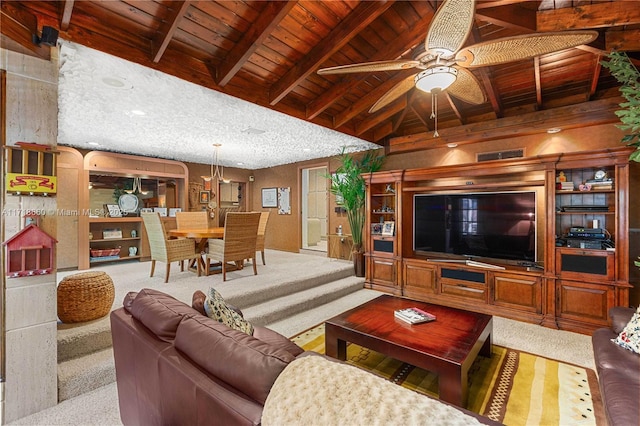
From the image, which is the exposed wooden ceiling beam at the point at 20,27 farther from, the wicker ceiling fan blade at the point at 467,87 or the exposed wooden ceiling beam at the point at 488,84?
the exposed wooden ceiling beam at the point at 488,84

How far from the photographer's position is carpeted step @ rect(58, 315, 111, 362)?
227cm

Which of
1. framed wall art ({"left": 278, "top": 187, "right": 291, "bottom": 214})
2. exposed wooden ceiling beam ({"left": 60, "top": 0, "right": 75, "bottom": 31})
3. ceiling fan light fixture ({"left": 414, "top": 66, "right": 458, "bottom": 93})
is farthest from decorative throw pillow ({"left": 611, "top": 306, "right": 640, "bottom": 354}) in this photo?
framed wall art ({"left": 278, "top": 187, "right": 291, "bottom": 214})

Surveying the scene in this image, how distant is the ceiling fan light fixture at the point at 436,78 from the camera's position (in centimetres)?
190

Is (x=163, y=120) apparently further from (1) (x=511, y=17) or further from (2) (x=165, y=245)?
(1) (x=511, y=17)

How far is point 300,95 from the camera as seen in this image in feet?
11.5

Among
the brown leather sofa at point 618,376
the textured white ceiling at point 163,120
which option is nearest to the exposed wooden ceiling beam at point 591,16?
the brown leather sofa at point 618,376

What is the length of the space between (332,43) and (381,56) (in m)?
0.57

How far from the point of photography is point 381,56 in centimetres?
278

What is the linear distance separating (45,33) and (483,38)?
3.41m

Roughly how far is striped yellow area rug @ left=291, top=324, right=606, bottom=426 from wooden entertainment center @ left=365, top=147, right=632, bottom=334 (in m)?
1.00

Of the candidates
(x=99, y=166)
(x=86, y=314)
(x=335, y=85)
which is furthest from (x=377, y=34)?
(x=99, y=166)

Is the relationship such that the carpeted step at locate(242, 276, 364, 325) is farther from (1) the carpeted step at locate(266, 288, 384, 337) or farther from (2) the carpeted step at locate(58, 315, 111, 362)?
(2) the carpeted step at locate(58, 315, 111, 362)

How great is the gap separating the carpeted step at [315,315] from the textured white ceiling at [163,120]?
2489mm

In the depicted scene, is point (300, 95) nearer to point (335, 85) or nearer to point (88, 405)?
point (335, 85)
